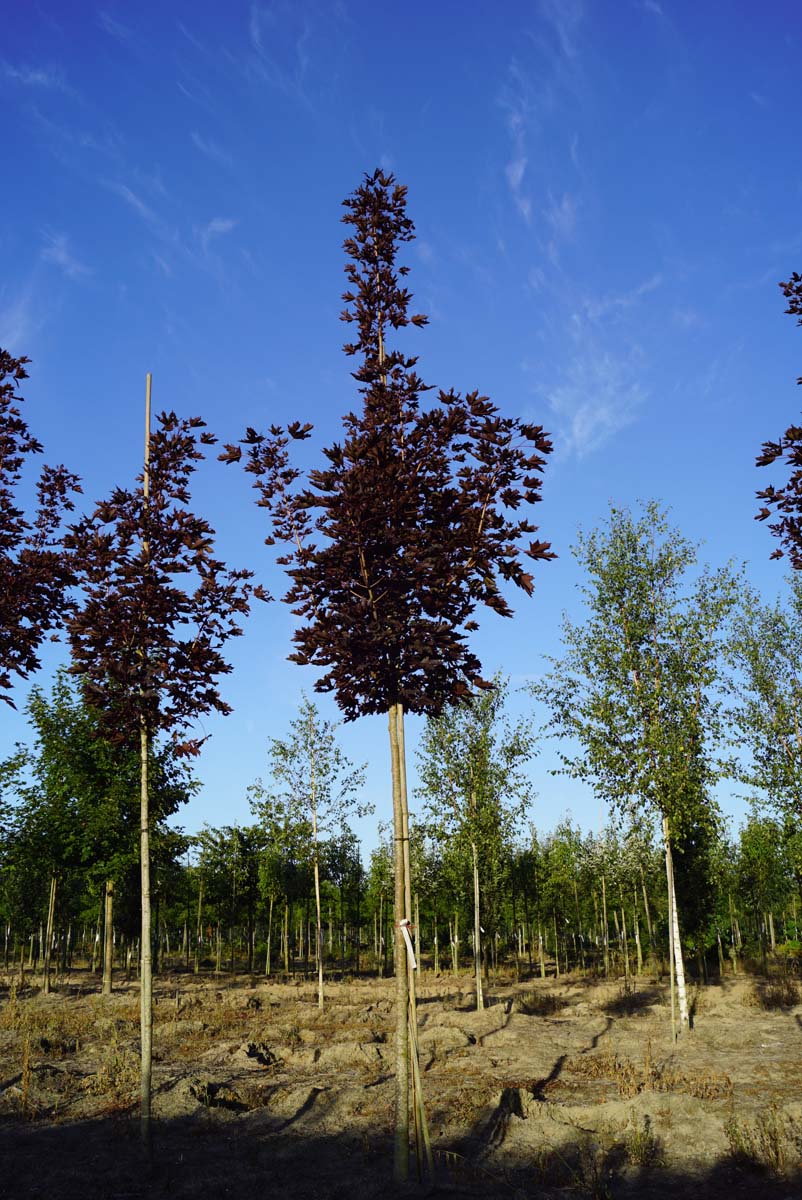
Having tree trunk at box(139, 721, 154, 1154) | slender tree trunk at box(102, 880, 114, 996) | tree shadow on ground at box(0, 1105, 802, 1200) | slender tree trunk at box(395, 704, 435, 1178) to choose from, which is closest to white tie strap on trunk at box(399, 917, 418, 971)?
slender tree trunk at box(395, 704, 435, 1178)

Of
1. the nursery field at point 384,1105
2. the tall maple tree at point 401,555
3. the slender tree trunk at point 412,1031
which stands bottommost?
the nursery field at point 384,1105

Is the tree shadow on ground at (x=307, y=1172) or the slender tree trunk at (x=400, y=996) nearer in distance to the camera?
the slender tree trunk at (x=400, y=996)

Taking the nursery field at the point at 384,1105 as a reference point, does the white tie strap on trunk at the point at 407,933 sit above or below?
above

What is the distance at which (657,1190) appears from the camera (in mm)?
10656

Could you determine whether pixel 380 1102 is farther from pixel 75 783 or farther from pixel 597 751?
pixel 75 783

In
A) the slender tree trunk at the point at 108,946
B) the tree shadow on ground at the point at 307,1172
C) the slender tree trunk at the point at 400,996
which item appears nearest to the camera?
the slender tree trunk at the point at 400,996

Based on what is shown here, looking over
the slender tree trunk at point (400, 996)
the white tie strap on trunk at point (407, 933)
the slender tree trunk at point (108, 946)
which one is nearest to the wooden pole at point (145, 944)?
the slender tree trunk at point (400, 996)

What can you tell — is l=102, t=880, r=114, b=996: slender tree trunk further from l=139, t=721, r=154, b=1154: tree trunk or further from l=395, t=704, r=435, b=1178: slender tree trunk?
l=395, t=704, r=435, b=1178: slender tree trunk

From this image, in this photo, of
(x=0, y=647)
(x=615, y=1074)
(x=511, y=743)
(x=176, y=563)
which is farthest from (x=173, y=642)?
(x=511, y=743)

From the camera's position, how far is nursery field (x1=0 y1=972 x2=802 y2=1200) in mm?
11211

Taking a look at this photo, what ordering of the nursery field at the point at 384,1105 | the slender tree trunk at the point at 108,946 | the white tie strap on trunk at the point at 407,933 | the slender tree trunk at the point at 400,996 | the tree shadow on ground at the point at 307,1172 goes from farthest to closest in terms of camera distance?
1. the slender tree trunk at the point at 108,946
2. the nursery field at the point at 384,1105
3. the white tie strap on trunk at the point at 407,933
4. the tree shadow on ground at the point at 307,1172
5. the slender tree trunk at the point at 400,996

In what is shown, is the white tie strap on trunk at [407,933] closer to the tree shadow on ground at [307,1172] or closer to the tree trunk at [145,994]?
the tree shadow on ground at [307,1172]

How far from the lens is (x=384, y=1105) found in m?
15.1

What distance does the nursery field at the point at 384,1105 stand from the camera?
1121 centimetres
